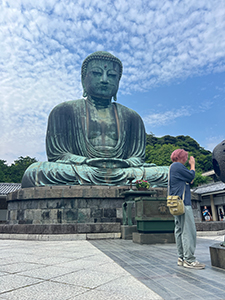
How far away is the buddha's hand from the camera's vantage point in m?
9.48

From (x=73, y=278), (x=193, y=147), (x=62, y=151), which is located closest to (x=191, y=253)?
(x=73, y=278)

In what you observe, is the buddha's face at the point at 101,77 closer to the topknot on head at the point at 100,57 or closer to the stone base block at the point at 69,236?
the topknot on head at the point at 100,57

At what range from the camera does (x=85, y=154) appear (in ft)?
33.6

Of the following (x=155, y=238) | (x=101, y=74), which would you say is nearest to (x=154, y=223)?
(x=155, y=238)

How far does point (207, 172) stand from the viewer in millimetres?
25484

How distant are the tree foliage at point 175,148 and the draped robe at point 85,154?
1122 centimetres

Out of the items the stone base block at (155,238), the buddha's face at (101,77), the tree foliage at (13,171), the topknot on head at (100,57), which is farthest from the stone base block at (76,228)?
the tree foliage at (13,171)

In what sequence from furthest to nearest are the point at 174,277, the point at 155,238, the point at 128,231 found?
the point at 128,231 < the point at 155,238 < the point at 174,277

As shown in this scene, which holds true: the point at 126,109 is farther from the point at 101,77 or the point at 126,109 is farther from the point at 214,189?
the point at 214,189

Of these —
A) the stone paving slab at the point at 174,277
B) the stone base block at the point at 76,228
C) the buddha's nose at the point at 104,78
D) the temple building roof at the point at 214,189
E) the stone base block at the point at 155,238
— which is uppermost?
the buddha's nose at the point at 104,78

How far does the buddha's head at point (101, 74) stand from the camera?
35.9 ft

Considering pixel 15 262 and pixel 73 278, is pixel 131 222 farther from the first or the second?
pixel 73 278

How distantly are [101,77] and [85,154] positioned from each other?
3352 mm

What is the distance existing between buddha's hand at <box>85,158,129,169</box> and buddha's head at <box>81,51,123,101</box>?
316 cm
